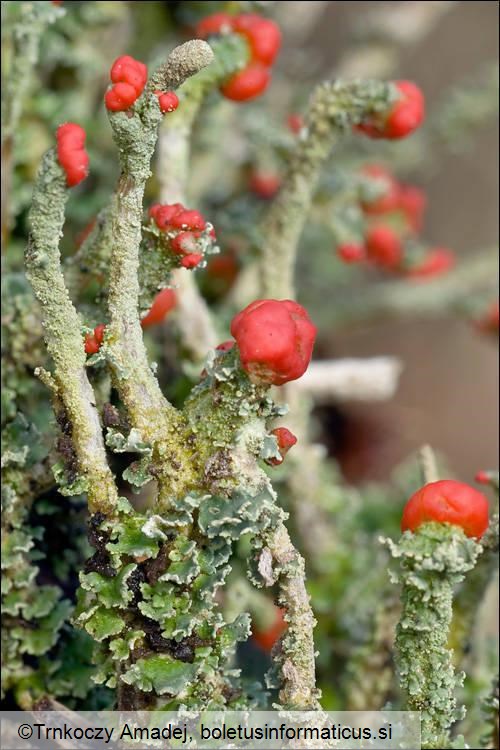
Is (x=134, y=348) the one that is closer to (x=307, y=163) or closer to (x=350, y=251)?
(x=307, y=163)

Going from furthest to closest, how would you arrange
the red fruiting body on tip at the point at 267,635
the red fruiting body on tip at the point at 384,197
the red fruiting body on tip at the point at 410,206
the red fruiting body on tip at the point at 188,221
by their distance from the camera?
1. the red fruiting body on tip at the point at 410,206
2. the red fruiting body on tip at the point at 384,197
3. the red fruiting body on tip at the point at 267,635
4. the red fruiting body on tip at the point at 188,221

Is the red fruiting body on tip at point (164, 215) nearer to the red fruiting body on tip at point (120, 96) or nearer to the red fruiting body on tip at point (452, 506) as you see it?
the red fruiting body on tip at point (120, 96)

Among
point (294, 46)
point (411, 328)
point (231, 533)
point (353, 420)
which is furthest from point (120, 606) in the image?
point (294, 46)

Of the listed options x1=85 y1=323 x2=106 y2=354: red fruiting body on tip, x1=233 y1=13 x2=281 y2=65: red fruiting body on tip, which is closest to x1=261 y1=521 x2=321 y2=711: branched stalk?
x1=85 y1=323 x2=106 y2=354: red fruiting body on tip

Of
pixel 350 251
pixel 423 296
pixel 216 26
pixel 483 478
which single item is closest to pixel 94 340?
pixel 483 478

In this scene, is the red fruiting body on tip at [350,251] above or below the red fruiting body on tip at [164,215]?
above

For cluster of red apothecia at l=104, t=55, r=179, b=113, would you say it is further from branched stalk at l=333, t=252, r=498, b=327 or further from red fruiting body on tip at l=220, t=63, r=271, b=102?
branched stalk at l=333, t=252, r=498, b=327

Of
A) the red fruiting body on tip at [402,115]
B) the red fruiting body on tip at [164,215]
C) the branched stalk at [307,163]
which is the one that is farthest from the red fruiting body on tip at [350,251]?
the red fruiting body on tip at [164,215]

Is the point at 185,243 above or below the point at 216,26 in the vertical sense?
below
